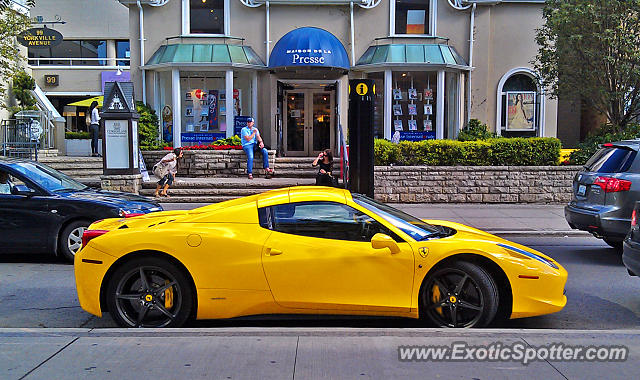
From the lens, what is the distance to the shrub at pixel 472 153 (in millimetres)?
15453

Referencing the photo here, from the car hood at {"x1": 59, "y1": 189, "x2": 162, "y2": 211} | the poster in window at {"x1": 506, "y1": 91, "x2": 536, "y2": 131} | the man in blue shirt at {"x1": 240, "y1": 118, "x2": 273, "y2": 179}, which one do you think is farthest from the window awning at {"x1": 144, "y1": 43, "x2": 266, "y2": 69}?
the car hood at {"x1": 59, "y1": 189, "x2": 162, "y2": 211}

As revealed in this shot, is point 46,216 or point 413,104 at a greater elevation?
point 413,104

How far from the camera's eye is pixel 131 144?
1511 centimetres

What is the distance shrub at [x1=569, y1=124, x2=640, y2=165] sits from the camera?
50.0 ft

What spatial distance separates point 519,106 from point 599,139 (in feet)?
14.3

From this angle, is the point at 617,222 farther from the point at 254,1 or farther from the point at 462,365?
the point at 254,1

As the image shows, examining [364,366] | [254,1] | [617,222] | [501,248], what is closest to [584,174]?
[617,222]

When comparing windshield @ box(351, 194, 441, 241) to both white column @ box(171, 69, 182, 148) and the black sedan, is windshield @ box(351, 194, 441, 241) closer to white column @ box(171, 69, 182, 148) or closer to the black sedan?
the black sedan

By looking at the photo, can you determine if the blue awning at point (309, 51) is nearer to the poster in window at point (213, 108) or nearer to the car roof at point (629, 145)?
the poster in window at point (213, 108)

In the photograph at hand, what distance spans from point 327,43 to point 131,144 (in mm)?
6721

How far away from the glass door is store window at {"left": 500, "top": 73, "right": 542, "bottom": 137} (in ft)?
19.6

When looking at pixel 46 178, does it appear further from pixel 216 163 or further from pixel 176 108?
pixel 176 108

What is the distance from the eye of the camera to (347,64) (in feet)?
60.5

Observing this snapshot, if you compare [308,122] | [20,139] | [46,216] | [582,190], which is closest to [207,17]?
[308,122]
